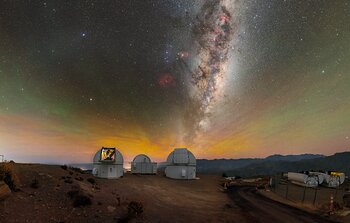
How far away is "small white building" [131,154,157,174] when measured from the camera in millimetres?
52219

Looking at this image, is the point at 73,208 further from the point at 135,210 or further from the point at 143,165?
the point at 143,165

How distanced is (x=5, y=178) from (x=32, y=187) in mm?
2162

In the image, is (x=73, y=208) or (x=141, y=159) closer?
(x=73, y=208)

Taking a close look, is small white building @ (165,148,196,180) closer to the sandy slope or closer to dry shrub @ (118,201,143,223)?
the sandy slope

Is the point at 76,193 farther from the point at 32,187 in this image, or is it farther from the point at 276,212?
the point at 276,212

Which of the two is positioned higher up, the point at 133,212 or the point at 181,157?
the point at 181,157

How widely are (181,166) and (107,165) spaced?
48.3ft

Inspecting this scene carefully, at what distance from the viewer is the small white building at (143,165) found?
52219 mm

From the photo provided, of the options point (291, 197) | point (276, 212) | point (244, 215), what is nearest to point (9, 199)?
point (244, 215)

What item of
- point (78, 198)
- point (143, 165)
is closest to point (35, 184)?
point (78, 198)

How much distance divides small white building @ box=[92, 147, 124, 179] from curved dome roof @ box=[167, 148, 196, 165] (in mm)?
11364

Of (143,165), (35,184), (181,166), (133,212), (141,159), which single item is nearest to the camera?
(133,212)

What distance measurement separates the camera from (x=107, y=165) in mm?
40500

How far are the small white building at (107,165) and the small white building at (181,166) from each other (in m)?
10.8
